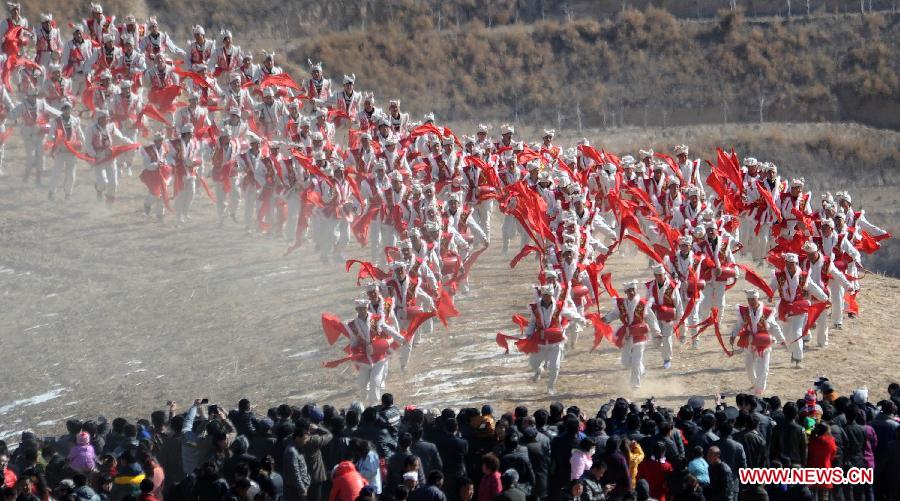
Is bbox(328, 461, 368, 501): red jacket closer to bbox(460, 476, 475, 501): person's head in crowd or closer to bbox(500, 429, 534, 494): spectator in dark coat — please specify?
bbox(460, 476, 475, 501): person's head in crowd

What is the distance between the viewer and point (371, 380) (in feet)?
73.5

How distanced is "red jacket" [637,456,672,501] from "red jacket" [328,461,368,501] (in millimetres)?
2891

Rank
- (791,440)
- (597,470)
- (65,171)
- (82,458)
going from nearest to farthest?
1. (597,470)
2. (791,440)
3. (82,458)
4. (65,171)

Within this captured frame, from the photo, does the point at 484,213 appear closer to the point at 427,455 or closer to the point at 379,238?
the point at 379,238

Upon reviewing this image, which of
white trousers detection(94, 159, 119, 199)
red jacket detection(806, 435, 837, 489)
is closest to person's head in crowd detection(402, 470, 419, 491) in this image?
red jacket detection(806, 435, 837, 489)

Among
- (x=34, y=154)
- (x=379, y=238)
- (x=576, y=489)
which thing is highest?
(x=34, y=154)

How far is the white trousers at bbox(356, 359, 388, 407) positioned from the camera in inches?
878

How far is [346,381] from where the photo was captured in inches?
962

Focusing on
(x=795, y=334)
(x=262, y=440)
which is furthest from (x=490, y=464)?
(x=795, y=334)

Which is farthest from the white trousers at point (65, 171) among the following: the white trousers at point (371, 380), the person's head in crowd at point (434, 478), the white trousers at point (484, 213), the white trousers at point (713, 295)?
the person's head in crowd at point (434, 478)

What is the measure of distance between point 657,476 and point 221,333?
504 inches

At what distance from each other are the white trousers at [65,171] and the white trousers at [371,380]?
37.4 feet

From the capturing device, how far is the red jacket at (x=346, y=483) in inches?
603

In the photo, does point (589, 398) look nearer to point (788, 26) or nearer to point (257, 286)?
point (257, 286)
